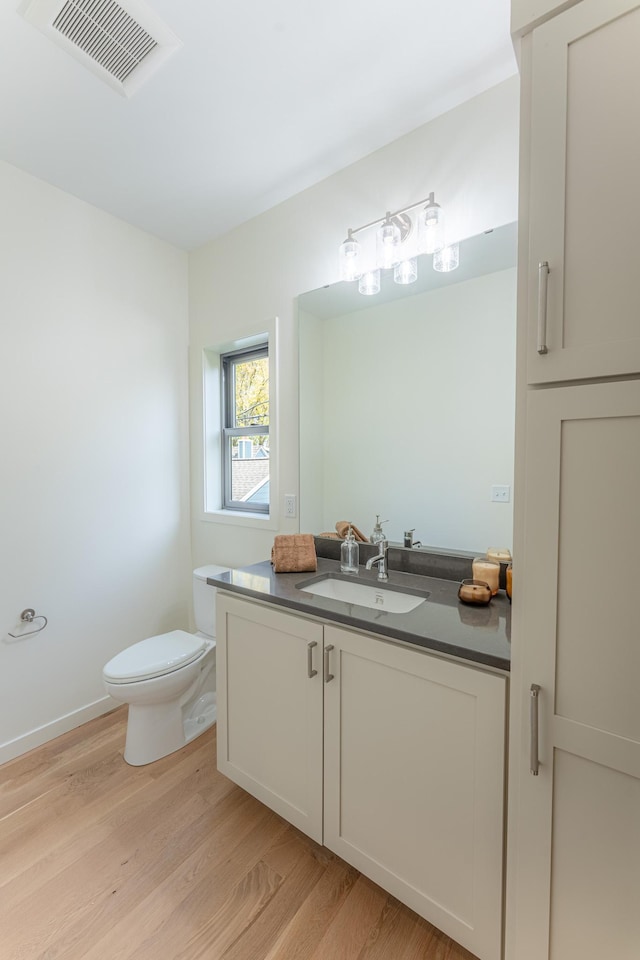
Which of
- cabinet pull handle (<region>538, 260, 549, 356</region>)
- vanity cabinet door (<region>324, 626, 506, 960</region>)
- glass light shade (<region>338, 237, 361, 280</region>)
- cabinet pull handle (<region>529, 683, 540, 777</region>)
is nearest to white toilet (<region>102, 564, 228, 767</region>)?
vanity cabinet door (<region>324, 626, 506, 960</region>)

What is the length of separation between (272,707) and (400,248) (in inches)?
71.1

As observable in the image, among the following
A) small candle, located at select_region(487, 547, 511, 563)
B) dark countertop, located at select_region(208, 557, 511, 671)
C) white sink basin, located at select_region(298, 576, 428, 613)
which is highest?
small candle, located at select_region(487, 547, 511, 563)

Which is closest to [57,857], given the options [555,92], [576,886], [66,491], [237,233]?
[66,491]

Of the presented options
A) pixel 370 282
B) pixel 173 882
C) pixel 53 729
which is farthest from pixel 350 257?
pixel 53 729

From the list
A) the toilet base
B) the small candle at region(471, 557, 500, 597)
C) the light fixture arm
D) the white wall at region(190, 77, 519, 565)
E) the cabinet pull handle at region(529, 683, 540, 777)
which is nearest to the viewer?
the cabinet pull handle at region(529, 683, 540, 777)

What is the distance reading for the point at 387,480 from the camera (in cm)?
180

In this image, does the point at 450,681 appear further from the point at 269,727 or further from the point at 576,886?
the point at 269,727

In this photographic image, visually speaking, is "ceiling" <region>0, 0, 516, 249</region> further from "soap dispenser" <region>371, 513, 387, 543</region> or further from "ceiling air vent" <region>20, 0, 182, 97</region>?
"soap dispenser" <region>371, 513, 387, 543</region>

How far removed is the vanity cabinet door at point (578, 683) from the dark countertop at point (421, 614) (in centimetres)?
14

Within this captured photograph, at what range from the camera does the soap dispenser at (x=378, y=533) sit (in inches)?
69.4

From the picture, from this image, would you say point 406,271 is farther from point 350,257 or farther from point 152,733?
point 152,733

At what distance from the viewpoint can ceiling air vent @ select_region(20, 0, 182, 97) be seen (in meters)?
1.19

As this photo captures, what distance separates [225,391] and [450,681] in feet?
6.86

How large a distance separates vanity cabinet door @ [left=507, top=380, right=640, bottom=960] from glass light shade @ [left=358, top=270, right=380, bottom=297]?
3.69ft
